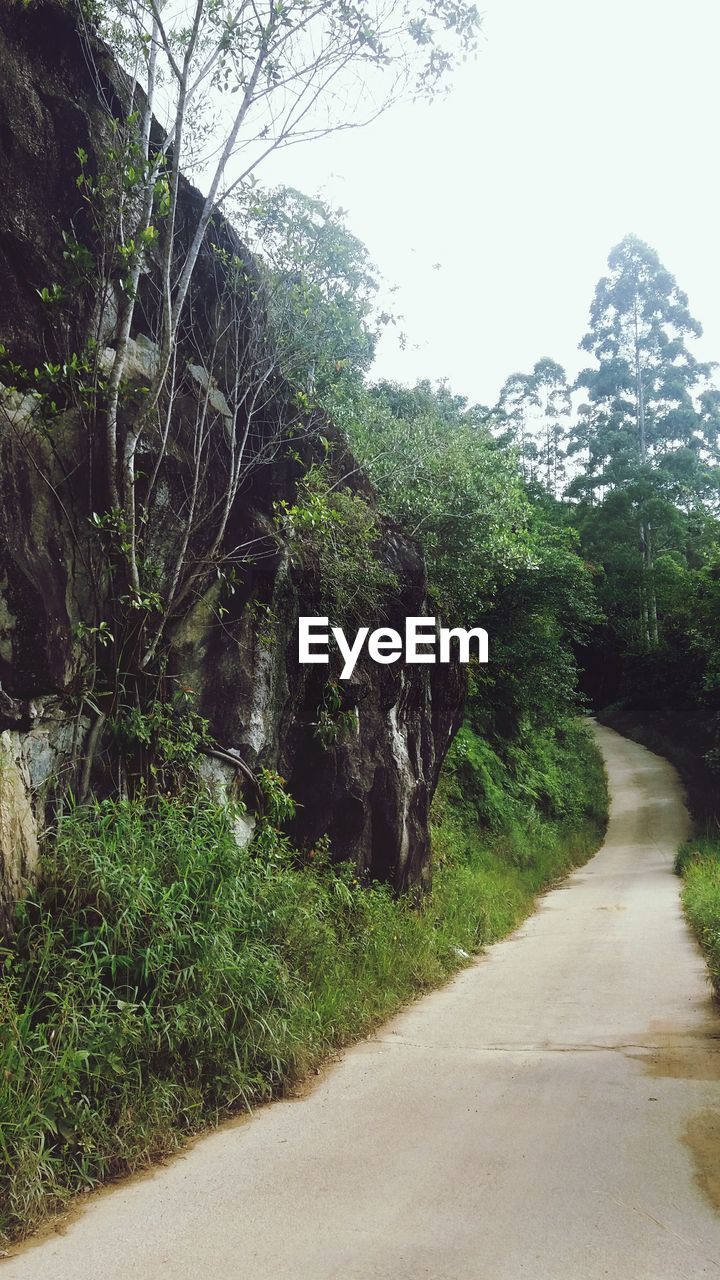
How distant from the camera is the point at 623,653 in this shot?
31828 mm

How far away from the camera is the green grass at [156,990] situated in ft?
13.0

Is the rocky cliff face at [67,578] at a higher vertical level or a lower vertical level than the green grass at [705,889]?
higher

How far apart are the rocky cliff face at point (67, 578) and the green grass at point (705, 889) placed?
3.35m

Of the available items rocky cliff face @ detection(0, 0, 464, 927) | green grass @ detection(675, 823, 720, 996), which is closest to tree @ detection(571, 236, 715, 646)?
green grass @ detection(675, 823, 720, 996)

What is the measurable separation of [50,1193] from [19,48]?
6.92 m

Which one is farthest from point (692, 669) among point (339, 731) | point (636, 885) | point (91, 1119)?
point (91, 1119)

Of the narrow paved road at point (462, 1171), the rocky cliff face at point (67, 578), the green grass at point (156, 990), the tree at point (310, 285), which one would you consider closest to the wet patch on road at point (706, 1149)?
the narrow paved road at point (462, 1171)

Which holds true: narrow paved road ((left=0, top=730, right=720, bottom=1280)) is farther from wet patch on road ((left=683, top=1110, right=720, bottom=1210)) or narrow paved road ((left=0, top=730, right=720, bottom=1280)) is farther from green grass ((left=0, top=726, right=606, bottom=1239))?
green grass ((left=0, top=726, right=606, bottom=1239))

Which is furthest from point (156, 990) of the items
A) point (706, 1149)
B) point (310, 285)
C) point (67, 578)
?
point (310, 285)

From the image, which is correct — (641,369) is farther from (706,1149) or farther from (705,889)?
(706,1149)

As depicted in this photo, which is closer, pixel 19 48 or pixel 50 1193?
pixel 50 1193

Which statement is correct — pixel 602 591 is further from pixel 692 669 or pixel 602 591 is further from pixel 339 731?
pixel 339 731

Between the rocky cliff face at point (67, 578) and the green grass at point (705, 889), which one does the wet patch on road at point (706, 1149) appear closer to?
the green grass at point (705, 889)

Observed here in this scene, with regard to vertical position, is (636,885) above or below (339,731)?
below
